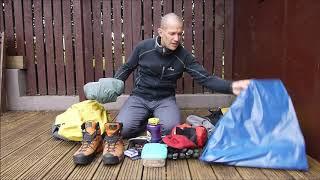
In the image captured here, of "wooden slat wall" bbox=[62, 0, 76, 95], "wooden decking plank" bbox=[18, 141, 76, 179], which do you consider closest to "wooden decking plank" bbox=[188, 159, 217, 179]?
"wooden decking plank" bbox=[18, 141, 76, 179]

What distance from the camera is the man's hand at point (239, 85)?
2.51 meters

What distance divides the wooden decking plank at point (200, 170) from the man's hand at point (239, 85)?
23.4 inches

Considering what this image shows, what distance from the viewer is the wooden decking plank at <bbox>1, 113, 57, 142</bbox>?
332 cm

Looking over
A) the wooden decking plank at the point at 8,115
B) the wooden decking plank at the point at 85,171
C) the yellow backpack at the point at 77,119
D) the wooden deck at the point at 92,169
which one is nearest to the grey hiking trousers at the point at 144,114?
the yellow backpack at the point at 77,119

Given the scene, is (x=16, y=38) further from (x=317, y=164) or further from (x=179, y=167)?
(x=317, y=164)

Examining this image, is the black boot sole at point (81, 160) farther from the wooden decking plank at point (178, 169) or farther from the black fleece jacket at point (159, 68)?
the black fleece jacket at point (159, 68)

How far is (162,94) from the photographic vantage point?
3410 millimetres

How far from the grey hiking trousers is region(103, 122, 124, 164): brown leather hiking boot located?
56 cm

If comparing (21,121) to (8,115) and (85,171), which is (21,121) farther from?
(85,171)

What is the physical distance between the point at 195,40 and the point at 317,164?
2870 mm

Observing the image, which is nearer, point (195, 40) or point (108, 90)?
point (108, 90)

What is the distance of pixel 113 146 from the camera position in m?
2.54

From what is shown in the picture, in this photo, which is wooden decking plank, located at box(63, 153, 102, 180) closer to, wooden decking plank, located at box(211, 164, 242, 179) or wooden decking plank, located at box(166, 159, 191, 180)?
wooden decking plank, located at box(166, 159, 191, 180)

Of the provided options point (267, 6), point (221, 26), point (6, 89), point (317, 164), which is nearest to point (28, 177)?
point (317, 164)
